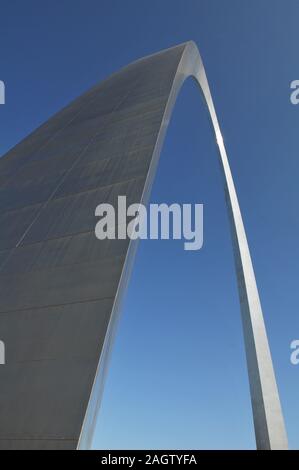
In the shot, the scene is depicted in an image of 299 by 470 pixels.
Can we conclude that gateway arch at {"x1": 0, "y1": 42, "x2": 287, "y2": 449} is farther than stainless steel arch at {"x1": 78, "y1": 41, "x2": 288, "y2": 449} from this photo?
No

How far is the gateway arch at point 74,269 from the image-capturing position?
4.62m

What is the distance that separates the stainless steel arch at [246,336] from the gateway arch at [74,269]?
33mm

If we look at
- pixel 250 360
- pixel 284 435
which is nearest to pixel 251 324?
pixel 250 360

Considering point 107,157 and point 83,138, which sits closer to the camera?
point 107,157

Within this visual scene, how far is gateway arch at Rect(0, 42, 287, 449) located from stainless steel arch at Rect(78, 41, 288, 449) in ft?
0.11

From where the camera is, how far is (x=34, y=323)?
18.3 ft

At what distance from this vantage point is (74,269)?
6059mm

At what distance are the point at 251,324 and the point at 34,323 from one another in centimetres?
865

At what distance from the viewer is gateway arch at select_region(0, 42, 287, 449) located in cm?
462

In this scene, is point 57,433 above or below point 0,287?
below

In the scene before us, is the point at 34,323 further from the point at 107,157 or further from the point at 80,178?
the point at 107,157

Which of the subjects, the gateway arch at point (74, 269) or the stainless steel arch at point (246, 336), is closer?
the gateway arch at point (74, 269)
